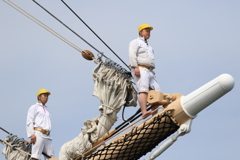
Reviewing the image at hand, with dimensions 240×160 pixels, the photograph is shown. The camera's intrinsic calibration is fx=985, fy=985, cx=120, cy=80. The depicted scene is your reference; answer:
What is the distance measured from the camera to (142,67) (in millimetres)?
16641

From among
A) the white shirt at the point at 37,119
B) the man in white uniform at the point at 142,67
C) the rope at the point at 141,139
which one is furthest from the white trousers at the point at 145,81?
the white shirt at the point at 37,119

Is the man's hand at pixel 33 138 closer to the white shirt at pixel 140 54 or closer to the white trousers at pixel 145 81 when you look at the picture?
the white trousers at pixel 145 81

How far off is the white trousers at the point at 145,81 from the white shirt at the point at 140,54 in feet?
0.41

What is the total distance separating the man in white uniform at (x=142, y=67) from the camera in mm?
16438

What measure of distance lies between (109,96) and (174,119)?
1519 mm

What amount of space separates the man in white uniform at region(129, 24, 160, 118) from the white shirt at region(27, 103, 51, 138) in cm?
242

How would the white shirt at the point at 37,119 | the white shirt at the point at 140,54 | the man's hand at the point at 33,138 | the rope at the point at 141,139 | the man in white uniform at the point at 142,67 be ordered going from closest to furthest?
the rope at the point at 141,139, the man in white uniform at the point at 142,67, the white shirt at the point at 140,54, the man's hand at the point at 33,138, the white shirt at the point at 37,119

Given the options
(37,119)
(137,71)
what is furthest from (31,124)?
(137,71)

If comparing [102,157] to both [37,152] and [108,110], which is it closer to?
[108,110]

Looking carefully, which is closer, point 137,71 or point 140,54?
point 137,71

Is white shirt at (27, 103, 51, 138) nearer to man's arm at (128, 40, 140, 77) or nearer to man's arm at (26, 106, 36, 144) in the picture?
man's arm at (26, 106, 36, 144)

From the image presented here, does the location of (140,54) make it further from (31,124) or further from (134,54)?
(31,124)

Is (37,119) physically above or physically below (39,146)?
above

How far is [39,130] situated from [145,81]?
2683 mm
